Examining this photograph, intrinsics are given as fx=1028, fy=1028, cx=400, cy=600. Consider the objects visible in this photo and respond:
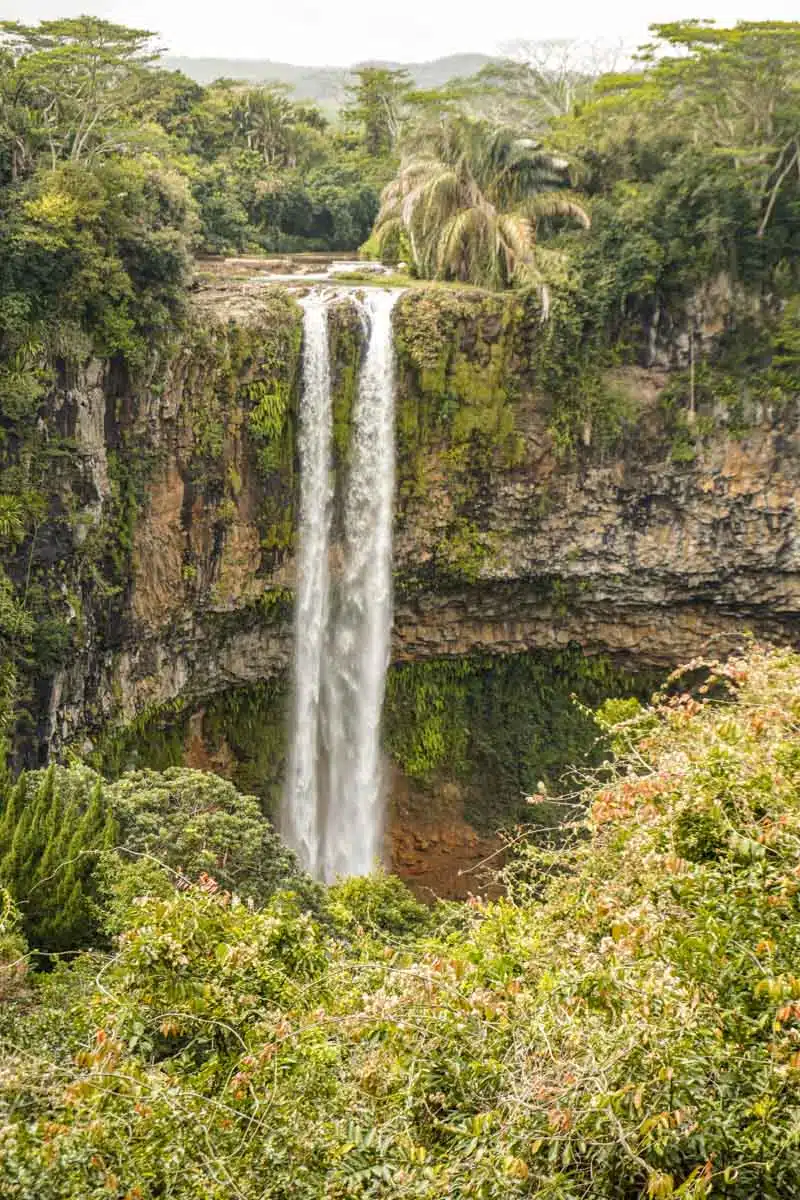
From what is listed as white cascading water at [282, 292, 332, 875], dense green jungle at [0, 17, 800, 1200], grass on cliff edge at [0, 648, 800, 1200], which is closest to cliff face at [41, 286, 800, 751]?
dense green jungle at [0, 17, 800, 1200]

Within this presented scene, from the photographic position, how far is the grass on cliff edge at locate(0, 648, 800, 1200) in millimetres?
3797

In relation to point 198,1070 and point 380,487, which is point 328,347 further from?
point 198,1070

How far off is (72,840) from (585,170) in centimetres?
1524

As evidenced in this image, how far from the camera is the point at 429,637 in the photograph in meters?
19.8

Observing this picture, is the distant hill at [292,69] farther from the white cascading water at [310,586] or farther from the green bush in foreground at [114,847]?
the green bush in foreground at [114,847]

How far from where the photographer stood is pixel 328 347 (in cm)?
1708

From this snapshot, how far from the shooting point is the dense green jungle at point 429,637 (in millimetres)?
4125

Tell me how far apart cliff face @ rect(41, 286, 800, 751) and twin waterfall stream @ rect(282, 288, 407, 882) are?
0.31m

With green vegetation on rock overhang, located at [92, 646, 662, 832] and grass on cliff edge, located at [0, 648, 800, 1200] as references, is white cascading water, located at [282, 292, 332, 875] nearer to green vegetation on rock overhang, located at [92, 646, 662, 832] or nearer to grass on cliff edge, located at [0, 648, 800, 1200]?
green vegetation on rock overhang, located at [92, 646, 662, 832]

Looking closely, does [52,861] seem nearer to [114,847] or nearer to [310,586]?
[114,847]

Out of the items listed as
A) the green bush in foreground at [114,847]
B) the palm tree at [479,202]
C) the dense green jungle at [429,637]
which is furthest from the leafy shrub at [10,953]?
the palm tree at [479,202]

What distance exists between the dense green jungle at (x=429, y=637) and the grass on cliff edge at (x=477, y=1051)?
0.08 ft

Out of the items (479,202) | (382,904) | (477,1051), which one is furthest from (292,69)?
(477,1051)

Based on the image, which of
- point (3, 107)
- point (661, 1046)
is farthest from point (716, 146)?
point (661, 1046)
